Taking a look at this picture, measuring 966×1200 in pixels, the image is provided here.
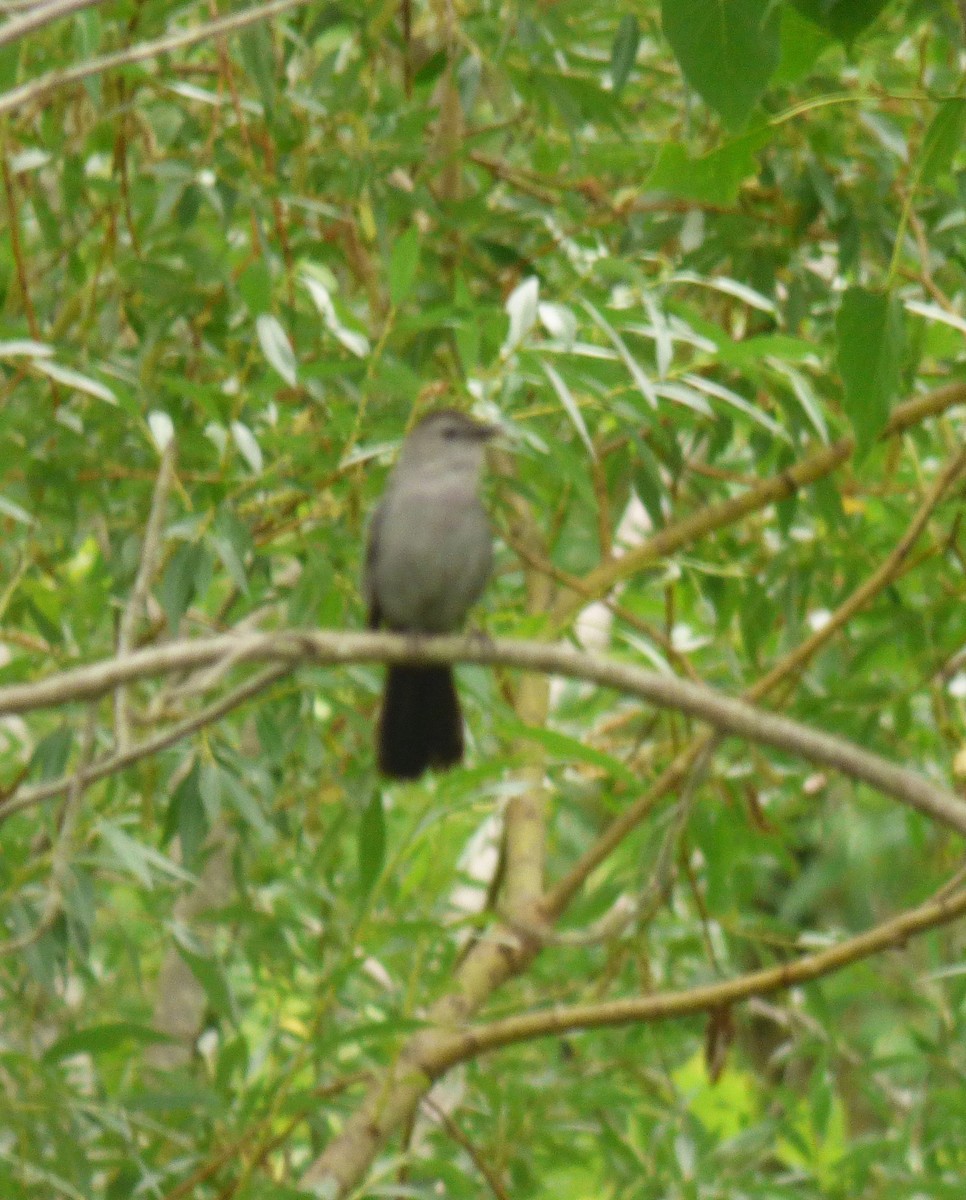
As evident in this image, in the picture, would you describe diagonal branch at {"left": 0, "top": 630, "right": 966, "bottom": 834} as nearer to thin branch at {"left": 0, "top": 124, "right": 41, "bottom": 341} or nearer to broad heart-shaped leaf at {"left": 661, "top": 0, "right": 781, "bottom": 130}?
broad heart-shaped leaf at {"left": 661, "top": 0, "right": 781, "bottom": 130}

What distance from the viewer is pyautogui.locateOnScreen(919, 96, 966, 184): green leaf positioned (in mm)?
1802

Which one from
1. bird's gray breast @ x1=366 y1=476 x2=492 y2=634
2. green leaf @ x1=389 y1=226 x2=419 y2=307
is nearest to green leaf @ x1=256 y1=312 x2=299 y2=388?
green leaf @ x1=389 y1=226 x2=419 y2=307

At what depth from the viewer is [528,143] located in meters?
4.47

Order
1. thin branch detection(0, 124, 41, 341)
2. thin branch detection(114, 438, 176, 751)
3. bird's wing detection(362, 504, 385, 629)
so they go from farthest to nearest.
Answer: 1. bird's wing detection(362, 504, 385, 629)
2. thin branch detection(0, 124, 41, 341)
3. thin branch detection(114, 438, 176, 751)

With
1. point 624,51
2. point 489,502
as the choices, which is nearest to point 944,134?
point 624,51

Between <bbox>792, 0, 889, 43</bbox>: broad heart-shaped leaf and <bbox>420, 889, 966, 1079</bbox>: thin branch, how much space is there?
1.59 meters

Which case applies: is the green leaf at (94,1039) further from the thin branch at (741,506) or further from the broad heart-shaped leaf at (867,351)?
the broad heart-shaped leaf at (867,351)

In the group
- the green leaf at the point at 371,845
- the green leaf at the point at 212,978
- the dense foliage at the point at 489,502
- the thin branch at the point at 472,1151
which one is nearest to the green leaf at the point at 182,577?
the dense foliage at the point at 489,502

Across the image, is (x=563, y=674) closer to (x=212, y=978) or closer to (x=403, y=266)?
(x=403, y=266)

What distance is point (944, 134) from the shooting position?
71.5 inches

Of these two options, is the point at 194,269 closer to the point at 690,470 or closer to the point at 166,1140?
the point at 690,470

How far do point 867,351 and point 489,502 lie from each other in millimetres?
2350

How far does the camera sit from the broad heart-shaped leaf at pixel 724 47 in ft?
5.42

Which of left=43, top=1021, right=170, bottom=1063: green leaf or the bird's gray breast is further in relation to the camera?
the bird's gray breast
